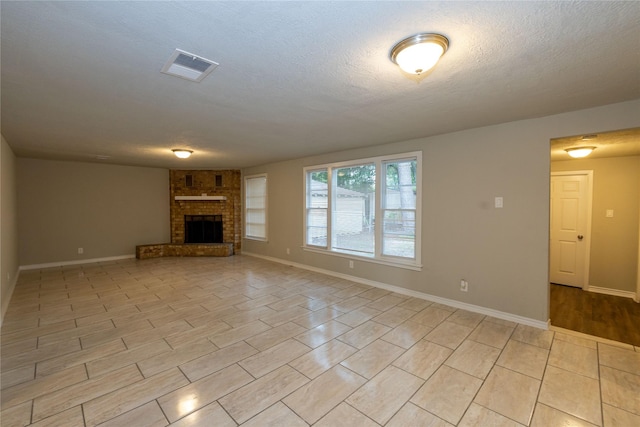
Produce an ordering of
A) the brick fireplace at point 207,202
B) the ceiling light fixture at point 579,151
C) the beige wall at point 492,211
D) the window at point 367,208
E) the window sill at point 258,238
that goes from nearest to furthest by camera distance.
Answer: the beige wall at point 492,211, the ceiling light fixture at point 579,151, the window at point 367,208, the window sill at point 258,238, the brick fireplace at point 207,202

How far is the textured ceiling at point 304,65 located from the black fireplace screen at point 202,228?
14.3 feet

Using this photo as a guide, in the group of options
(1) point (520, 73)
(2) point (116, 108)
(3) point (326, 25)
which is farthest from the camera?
(2) point (116, 108)

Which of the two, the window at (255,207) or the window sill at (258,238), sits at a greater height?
the window at (255,207)

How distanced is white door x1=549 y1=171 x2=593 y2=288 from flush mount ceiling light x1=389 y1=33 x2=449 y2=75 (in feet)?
15.5

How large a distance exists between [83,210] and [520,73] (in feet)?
27.5

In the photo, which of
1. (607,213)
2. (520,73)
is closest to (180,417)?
(520,73)

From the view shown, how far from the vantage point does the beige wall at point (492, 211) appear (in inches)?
123

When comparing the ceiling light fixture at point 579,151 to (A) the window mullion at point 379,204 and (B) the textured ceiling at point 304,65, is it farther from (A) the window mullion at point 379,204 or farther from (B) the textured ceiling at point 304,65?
(A) the window mullion at point 379,204

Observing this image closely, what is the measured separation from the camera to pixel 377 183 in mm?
4609

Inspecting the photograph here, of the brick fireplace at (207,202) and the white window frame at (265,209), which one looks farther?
the brick fireplace at (207,202)

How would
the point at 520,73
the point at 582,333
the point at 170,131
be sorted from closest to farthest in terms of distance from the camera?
the point at 520,73 → the point at 582,333 → the point at 170,131

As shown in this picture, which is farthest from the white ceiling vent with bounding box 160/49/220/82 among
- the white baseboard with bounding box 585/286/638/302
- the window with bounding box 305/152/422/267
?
the white baseboard with bounding box 585/286/638/302

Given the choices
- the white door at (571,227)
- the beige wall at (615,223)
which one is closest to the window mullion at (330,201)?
the white door at (571,227)

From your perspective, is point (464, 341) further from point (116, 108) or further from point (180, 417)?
point (116, 108)
